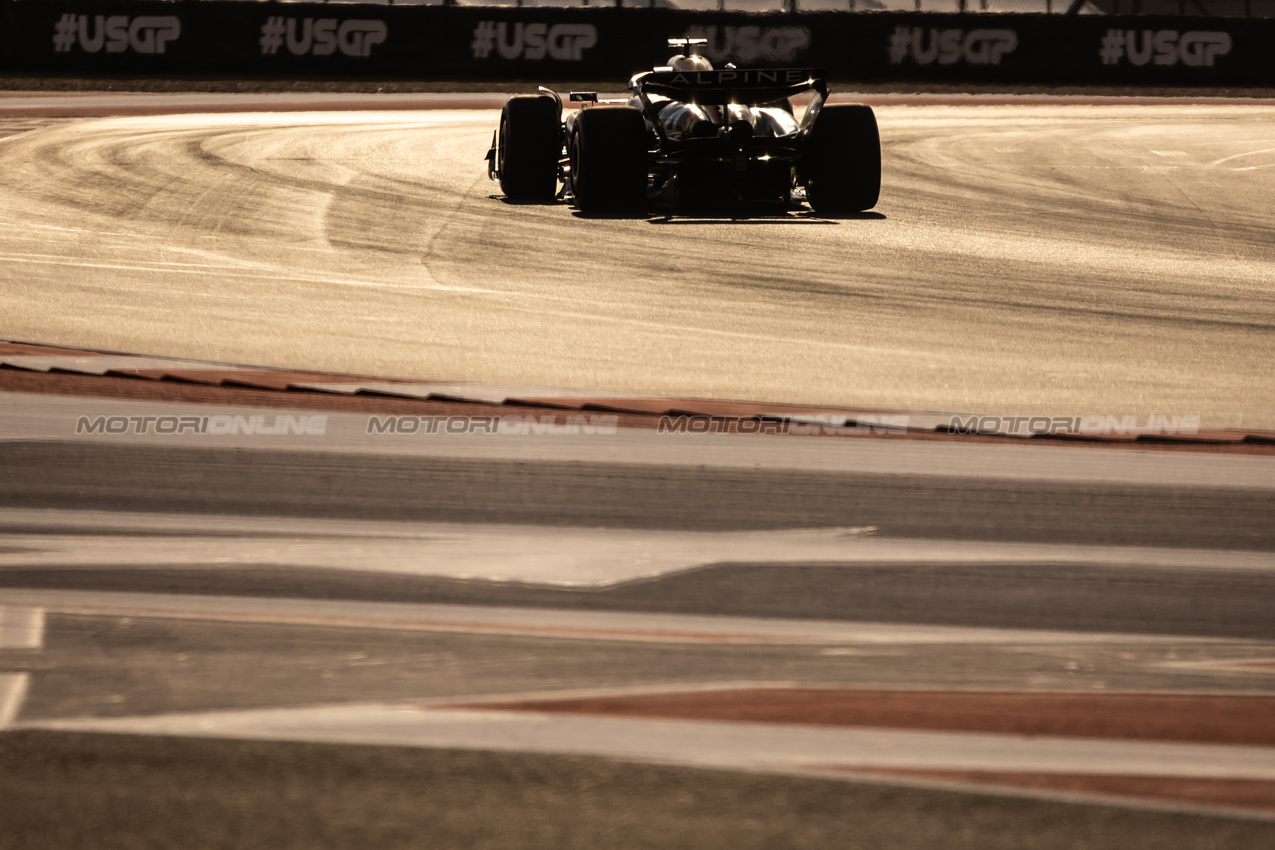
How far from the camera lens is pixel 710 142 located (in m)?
9.97

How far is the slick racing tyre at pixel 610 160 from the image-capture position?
10.1 m

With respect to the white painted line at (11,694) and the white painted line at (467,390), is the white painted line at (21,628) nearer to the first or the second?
the white painted line at (11,694)

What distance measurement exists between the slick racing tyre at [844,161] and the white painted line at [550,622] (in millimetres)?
7640

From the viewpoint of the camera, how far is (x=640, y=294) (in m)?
7.69

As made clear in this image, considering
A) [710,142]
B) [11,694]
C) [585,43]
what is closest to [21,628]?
[11,694]

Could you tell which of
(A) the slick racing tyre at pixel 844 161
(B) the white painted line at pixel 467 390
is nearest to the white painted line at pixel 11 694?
(B) the white painted line at pixel 467 390

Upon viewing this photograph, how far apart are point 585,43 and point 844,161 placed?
17.3 meters

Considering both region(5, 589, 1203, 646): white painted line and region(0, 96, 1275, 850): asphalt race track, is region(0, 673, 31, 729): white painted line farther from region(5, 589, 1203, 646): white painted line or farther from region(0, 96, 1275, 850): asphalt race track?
region(5, 589, 1203, 646): white painted line

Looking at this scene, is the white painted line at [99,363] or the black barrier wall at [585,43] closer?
the white painted line at [99,363]

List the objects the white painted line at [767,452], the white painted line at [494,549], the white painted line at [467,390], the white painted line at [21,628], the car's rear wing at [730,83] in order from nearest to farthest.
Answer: the white painted line at [21,628]
the white painted line at [494,549]
the white painted line at [767,452]
the white painted line at [467,390]
the car's rear wing at [730,83]

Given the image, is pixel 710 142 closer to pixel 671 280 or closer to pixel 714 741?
pixel 671 280

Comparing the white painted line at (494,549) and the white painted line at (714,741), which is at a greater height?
the white painted line at (494,549)

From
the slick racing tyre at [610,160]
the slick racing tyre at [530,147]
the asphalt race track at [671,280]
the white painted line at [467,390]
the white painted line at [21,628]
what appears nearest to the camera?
the white painted line at [21,628]

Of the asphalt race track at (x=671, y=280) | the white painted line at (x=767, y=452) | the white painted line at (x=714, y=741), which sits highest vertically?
the asphalt race track at (x=671, y=280)
